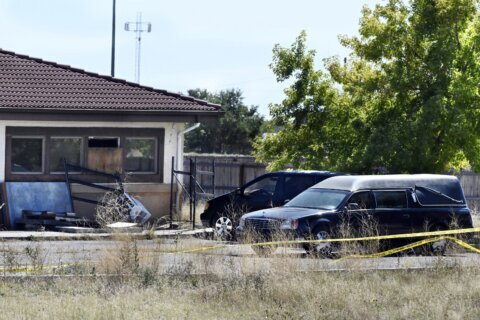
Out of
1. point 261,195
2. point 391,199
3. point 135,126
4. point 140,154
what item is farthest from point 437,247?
point 140,154

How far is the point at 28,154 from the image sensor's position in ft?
95.2

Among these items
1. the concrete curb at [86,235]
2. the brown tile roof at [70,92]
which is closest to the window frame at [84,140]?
the brown tile roof at [70,92]

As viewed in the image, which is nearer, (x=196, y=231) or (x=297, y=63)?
(x=196, y=231)

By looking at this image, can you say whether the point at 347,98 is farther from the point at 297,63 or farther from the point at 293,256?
the point at 293,256

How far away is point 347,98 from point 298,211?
10530mm

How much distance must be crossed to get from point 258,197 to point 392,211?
16.4ft

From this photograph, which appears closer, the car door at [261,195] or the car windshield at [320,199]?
the car windshield at [320,199]

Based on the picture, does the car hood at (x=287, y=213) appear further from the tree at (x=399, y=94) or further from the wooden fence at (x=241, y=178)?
the wooden fence at (x=241, y=178)

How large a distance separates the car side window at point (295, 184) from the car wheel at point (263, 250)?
7037 mm

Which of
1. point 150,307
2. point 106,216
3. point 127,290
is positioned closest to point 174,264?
point 127,290

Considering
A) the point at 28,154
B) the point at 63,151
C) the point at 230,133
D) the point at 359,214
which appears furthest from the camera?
the point at 230,133

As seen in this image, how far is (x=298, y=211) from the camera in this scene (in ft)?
70.6

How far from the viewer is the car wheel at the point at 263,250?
58.6 feet

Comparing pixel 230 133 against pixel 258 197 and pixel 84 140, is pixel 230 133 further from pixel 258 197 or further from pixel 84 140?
pixel 258 197
